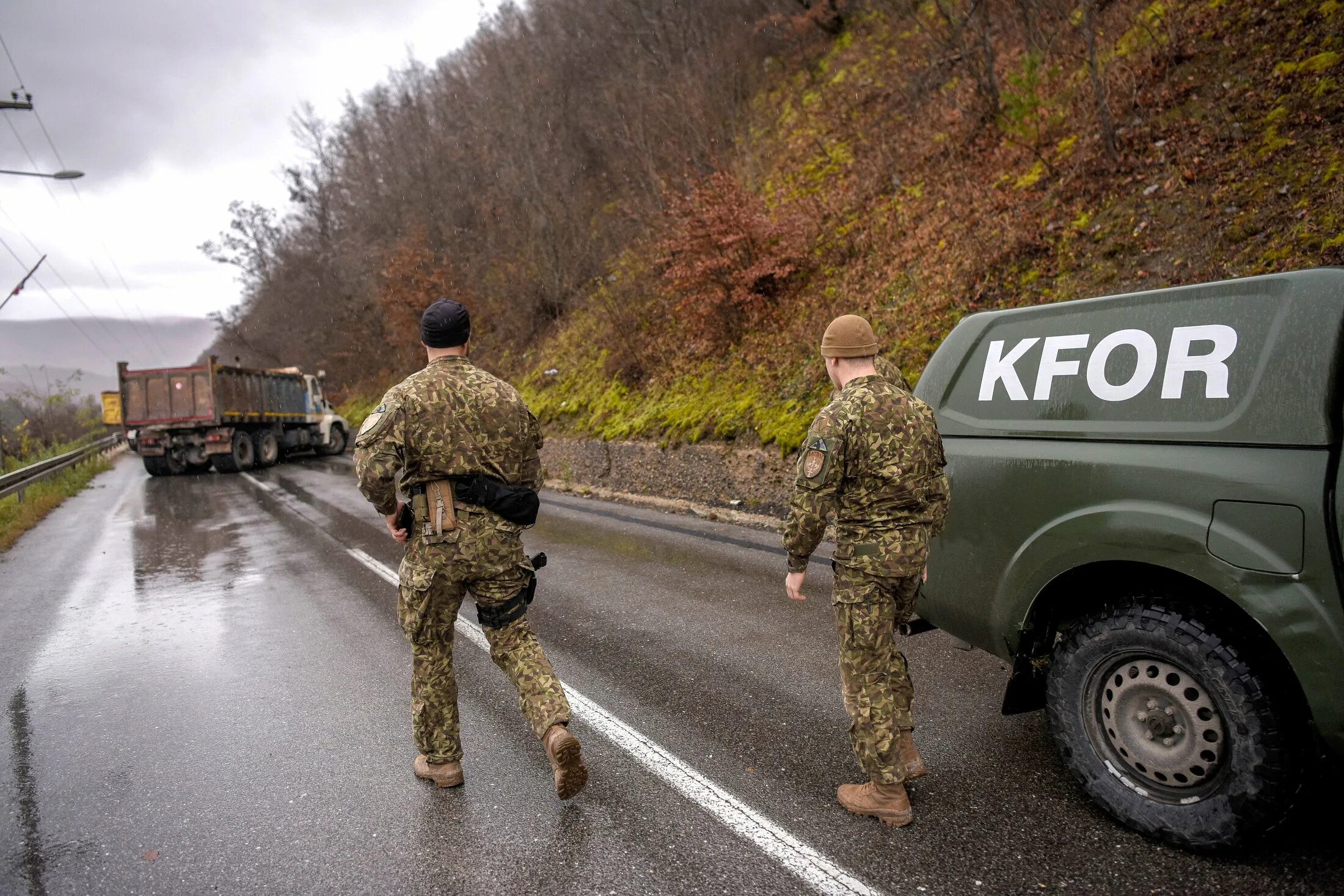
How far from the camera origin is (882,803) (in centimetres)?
308

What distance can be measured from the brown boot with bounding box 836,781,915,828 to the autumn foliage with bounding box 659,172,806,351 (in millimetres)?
10283

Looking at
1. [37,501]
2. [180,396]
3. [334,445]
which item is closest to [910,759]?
[37,501]

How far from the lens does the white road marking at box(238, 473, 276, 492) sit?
16.8 meters

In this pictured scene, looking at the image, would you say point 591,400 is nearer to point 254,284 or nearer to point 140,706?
point 140,706

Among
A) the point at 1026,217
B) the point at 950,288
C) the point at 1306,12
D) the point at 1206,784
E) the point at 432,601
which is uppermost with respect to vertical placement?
the point at 1306,12

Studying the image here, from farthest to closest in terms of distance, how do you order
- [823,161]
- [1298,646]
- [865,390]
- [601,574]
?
[823,161], [601,574], [865,390], [1298,646]

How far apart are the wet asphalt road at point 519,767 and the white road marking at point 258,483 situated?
10.0 meters

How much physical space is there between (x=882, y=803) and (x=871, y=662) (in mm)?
545

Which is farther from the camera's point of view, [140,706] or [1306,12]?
[1306,12]

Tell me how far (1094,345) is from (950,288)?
726 cm

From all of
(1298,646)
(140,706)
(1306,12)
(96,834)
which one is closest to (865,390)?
(1298,646)

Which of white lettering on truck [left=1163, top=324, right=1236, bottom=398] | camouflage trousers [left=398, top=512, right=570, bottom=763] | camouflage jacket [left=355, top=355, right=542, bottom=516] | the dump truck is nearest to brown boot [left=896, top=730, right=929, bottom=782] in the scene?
camouflage trousers [left=398, top=512, right=570, bottom=763]

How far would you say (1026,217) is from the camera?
9820 mm

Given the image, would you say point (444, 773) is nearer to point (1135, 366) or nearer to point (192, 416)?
point (1135, 366)
